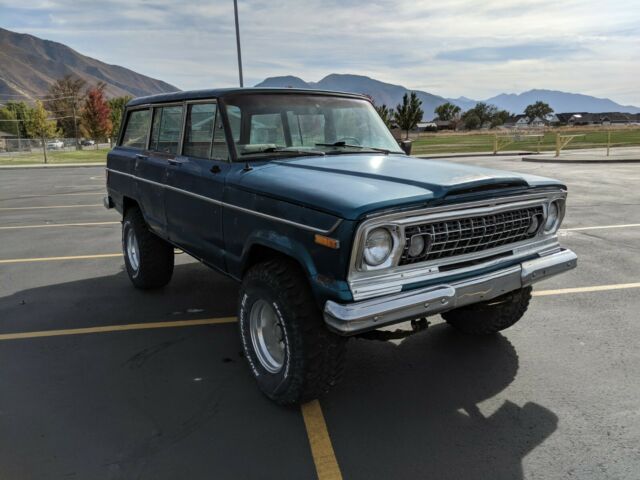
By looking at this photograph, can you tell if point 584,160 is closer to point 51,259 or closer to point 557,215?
point 557,215

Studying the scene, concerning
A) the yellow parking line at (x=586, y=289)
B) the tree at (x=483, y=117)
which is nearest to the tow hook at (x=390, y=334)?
the yellow parking line at (x=586, y=289)

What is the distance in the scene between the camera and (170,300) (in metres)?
5.11

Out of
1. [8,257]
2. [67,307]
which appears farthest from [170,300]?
[8,257]

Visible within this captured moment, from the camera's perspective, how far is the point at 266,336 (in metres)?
3.34

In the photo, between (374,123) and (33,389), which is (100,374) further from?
(374,123)

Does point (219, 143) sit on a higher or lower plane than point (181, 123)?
lower

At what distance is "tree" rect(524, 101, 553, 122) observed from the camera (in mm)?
130625

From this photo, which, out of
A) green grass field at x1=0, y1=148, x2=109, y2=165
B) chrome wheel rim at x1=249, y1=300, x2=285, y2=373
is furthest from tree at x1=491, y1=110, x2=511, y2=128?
chrome wheel rim at x1=249, y1=300, x2=285, y2=373

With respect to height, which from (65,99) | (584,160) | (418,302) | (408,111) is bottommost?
(584,160)

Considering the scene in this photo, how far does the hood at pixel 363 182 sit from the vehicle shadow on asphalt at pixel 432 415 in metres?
1.28

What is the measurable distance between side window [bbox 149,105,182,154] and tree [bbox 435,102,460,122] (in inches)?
4160

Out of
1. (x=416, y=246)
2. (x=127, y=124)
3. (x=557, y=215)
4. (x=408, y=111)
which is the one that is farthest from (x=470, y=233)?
(x=408, y=111)

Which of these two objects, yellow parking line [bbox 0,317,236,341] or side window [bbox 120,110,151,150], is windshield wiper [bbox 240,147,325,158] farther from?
side window [bbox 120,110,151,150]

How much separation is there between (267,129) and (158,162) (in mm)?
1305
